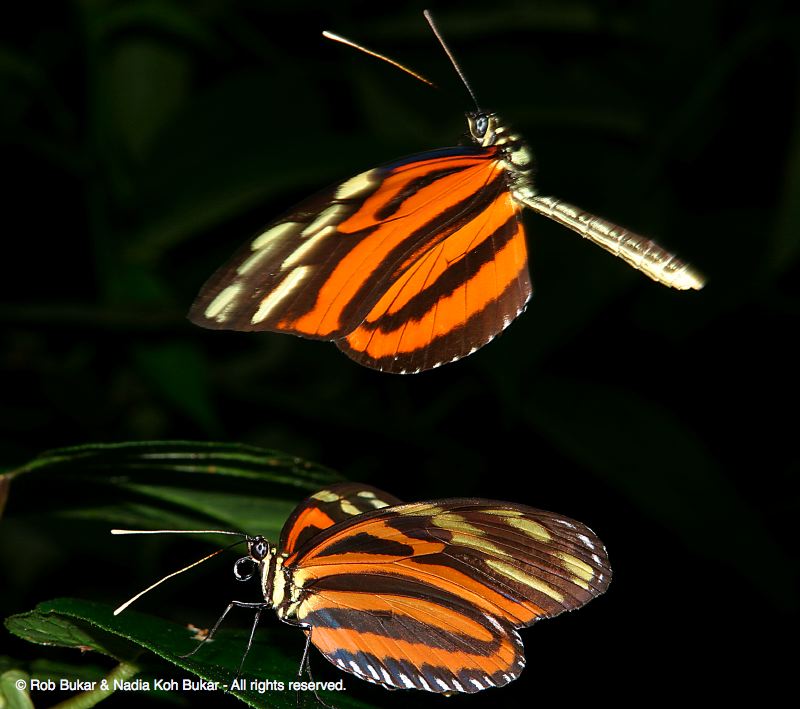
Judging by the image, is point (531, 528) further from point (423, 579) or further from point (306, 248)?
point (306, 248)

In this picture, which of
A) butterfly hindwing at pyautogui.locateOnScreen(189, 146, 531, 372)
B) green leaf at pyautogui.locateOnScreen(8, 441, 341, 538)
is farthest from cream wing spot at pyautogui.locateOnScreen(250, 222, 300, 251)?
green leaf at pyautogui.locateOnScreen(8, 441, 341, 538)

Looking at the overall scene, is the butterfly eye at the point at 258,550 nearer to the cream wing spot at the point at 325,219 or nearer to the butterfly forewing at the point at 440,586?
the butterfly forewing at the point at 440,586

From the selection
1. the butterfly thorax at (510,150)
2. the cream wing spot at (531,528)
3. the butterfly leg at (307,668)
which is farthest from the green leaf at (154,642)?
the butterfly thorax at (510,150)

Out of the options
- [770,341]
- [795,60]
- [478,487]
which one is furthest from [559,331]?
[795,60]

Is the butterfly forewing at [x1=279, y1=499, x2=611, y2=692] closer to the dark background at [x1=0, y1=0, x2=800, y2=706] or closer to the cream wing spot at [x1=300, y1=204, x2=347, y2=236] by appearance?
the cream wing spot at [x1=300, y1=204, x2=347, y2=236]

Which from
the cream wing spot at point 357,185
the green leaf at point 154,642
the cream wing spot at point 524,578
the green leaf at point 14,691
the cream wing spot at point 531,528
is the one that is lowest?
→ the green leaf at point 14,691

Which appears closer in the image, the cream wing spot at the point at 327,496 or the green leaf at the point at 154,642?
the green leaf at the point at 154,642
